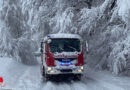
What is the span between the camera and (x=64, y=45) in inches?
487

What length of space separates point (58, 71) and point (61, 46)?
1.41 meters

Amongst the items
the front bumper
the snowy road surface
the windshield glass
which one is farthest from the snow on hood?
the snowy road surface

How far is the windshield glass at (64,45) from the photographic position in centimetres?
1227

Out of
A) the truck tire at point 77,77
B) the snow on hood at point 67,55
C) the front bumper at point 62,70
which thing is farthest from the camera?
the truck tire at point 77,77

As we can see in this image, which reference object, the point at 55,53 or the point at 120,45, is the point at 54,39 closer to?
the point at 55,53

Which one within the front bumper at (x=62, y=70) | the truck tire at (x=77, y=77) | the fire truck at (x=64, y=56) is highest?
the fire truck at (x=64, y=56)

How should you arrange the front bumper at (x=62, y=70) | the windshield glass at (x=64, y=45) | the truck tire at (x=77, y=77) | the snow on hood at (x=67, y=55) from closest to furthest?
the front bumper at (x=62, y=70), the snow on hood at (x=67, y=55), the windshield glass at (x=64, y=45), the truck tire at (x=77, y=77)

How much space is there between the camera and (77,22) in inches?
715

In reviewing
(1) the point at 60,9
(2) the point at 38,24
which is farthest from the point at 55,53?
(2) the point at 38,24

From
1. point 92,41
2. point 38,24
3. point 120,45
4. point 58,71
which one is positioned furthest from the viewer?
point 38,24

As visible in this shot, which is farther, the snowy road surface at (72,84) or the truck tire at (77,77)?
the truck tire at (77,77)

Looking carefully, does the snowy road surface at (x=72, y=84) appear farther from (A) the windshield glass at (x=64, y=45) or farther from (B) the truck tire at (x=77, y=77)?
(A) the windshield glass at (x=64, y=45)

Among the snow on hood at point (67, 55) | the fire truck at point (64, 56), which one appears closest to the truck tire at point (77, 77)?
the fire truck at point (64, 56)

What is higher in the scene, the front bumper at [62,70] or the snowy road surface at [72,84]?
the front bumper at [62,70]
